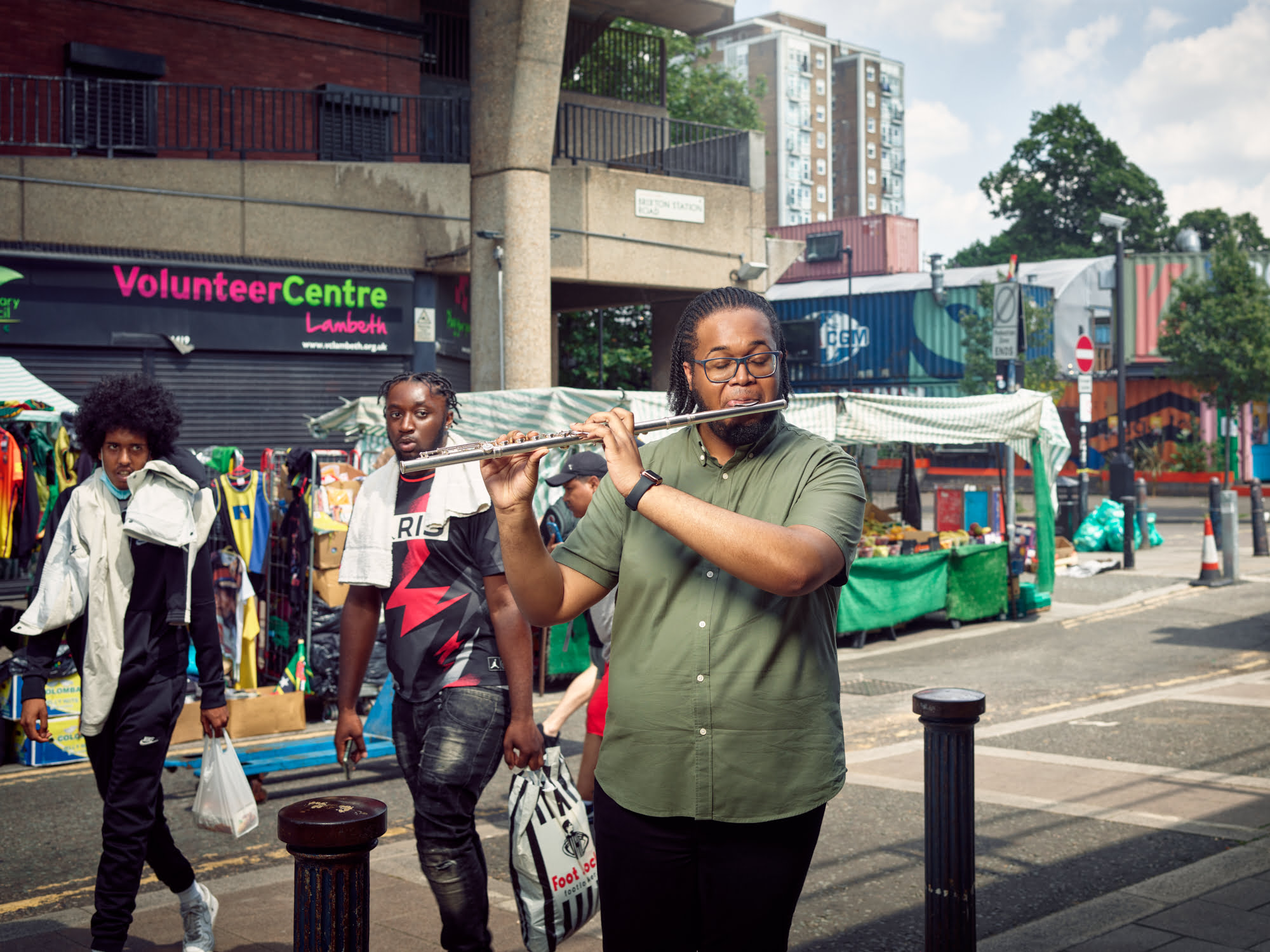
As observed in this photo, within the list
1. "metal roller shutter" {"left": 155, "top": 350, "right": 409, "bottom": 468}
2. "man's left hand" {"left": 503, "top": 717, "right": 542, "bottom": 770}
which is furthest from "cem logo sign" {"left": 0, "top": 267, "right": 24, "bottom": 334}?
"man's left hand" {"left": 503, "top": 717, "right": 542, "bottom": 770}

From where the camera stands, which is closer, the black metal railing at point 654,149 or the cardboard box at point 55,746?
the cardboard box at point 55,746

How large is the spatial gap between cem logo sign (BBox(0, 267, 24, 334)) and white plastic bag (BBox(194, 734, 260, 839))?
506 inches

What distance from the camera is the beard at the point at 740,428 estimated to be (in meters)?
2.56

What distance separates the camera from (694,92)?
45.6 m

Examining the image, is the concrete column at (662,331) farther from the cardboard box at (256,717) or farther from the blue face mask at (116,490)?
the blue face mask at (116,490)

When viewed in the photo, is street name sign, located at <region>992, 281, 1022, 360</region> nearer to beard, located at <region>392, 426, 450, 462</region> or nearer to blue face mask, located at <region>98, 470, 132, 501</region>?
beard, located at <region>392, 426, 450, 462</region>

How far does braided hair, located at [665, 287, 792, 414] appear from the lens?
2.59 m

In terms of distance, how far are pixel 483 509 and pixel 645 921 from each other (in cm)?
178

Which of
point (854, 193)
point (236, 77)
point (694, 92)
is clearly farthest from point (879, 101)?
point (236, 77)

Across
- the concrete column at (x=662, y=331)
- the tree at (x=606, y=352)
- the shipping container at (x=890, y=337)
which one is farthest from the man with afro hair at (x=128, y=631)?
the shipping container at (x=890, y=337)

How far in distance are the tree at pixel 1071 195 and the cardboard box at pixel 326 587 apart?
2369 inches

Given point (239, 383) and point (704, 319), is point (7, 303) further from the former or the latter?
point (704, 319)

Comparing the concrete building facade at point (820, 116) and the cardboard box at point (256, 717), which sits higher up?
the concrete building facade at point (820, 116)

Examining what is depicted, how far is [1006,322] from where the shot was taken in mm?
15578
